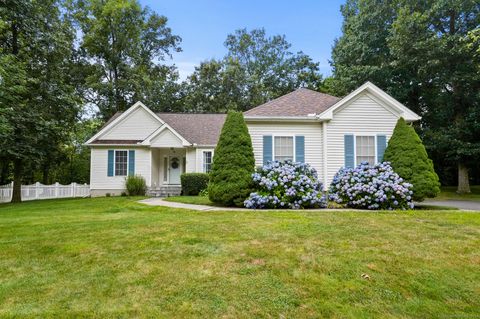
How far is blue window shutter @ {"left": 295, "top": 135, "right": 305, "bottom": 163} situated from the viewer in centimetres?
1347

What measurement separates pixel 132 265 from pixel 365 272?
2.97m

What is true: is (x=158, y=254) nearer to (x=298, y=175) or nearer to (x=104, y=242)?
(x=104, y=242)

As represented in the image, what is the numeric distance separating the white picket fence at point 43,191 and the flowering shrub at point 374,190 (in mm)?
16913

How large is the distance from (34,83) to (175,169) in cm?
863

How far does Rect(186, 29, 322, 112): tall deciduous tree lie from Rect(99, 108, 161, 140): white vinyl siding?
1179 cm

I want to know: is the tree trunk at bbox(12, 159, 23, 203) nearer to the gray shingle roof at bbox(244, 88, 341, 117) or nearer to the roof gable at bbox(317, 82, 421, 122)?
the gray shingle roof at bbox(244, 88, 341, 117)

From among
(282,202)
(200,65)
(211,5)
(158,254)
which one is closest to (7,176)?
(200,65)

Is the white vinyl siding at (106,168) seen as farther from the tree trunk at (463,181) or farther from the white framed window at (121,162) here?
the tree trunk at (463,181)

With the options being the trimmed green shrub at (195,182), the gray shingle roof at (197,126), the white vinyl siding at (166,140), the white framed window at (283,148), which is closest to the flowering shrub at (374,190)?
the white framed window at (283,148)

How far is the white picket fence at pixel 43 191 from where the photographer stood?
16578 mm

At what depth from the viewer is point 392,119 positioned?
13.5m

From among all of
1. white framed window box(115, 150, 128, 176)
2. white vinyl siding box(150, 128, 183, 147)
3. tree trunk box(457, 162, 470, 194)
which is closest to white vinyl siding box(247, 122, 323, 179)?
white vinyl siding box(150, 128, 183, 147)

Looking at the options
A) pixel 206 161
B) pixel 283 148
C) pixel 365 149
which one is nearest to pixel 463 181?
pixel 365 149

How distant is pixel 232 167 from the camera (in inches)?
401
